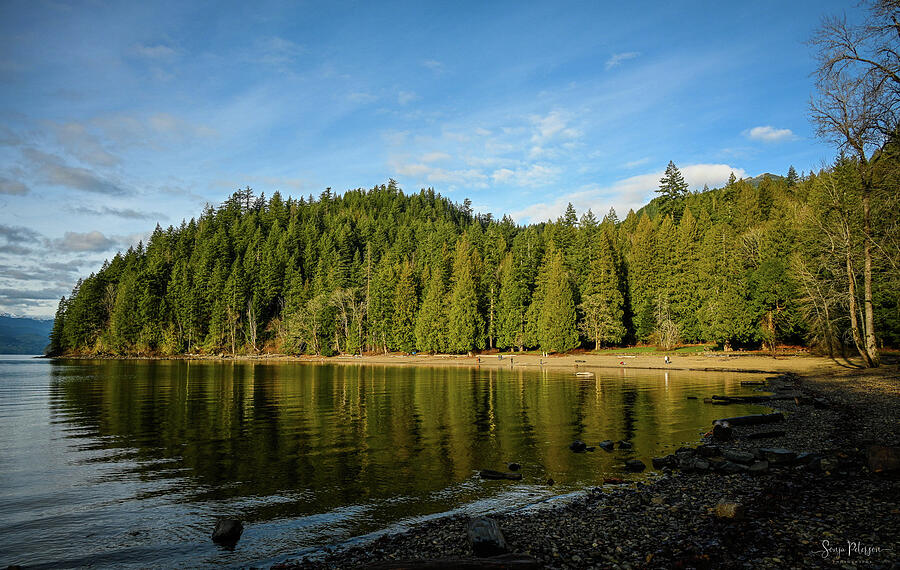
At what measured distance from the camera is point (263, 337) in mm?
116188

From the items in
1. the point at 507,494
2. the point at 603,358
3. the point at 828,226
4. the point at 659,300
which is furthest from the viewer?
the point at 659,300

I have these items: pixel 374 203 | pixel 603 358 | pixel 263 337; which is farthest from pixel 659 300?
pixel 374 203

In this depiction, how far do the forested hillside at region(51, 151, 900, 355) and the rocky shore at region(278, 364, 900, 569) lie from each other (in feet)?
48.5

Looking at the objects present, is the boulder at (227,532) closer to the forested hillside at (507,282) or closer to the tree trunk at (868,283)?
the forested hillside at (507,282)

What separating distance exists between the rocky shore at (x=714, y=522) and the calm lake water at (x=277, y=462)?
1533mm

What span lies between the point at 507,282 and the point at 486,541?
267 ft

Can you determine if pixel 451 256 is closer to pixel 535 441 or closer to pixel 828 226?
pixel 828 226

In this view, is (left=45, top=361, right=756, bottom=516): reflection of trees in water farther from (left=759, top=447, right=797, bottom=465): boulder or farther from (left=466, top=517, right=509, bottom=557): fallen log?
(left=759, top=447, right=797, bottom=465): boulder

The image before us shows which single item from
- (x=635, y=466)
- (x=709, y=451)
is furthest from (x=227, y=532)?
(x=709, y=451)

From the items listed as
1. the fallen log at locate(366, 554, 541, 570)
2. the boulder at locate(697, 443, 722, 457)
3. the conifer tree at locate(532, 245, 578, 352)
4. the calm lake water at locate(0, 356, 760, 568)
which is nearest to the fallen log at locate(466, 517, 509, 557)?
the fallen log at locate(366, 554, 541, 570)

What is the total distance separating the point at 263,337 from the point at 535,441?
4308 inches

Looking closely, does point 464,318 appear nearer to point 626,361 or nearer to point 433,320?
point 433,320

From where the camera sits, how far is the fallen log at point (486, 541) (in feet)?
26.2

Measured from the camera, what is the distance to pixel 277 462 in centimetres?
1597
